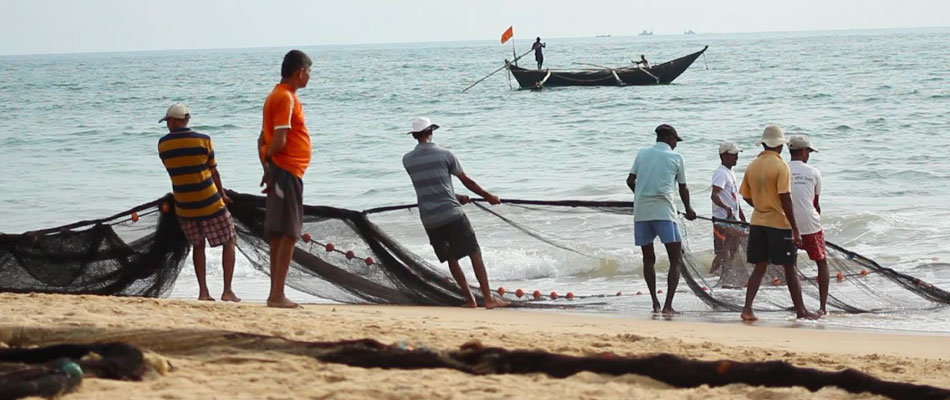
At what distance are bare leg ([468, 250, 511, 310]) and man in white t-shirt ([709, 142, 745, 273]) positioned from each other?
1579mm

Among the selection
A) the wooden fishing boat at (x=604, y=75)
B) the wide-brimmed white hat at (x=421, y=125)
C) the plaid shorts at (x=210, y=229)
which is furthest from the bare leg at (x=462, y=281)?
the wooden fishing boat at (x=604, y=75)

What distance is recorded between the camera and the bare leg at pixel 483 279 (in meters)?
7.06

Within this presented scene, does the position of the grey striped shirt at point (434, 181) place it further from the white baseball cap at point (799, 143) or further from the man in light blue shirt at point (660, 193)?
the white baseball cap at point (799, 143)

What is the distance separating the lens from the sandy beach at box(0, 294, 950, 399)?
13.2 ft

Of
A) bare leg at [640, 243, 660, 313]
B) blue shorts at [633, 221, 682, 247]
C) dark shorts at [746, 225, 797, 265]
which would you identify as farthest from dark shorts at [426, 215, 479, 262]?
dark shorts at [746, 225, 797, 265]

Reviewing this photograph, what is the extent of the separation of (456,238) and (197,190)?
1.59 metres

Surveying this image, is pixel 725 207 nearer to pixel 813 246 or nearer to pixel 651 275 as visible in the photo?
pixel 813 246

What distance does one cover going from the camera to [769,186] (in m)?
6.85

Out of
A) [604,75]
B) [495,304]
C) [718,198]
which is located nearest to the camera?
[495,304]

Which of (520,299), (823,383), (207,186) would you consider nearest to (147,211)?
(207,186)

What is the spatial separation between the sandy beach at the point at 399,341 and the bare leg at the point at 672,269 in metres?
0.38

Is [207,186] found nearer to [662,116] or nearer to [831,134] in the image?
[831,134]

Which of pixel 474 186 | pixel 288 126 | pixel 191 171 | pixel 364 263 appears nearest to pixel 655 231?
pixel 474 186

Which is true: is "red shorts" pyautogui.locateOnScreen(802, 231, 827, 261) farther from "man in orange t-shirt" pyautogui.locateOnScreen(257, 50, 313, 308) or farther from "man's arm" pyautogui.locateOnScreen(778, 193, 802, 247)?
"man in orange t-shirt" pyautogui.locateOnScreen(257, 50, 313, 308)
